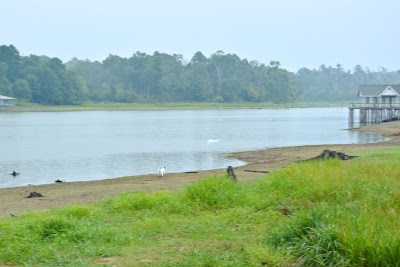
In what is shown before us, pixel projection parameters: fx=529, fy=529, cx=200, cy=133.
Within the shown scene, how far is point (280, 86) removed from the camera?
647 ft

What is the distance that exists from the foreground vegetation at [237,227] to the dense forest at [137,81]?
427 ft

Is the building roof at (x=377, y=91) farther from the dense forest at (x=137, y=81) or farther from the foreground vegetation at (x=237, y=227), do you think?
the dense forest at (x=137, y=81)

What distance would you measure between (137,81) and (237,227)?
539ft

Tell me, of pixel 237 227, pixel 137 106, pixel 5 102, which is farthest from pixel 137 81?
pixel 237 227

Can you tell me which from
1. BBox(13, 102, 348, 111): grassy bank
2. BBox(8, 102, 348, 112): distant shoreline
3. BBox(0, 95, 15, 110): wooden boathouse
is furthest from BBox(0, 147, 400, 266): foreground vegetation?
BBox(13, 102, 348, 111): grassy bank

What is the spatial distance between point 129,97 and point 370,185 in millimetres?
148532

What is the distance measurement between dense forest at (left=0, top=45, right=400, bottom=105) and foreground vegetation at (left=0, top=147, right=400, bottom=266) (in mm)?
130065

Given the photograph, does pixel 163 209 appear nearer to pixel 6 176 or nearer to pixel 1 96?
pixel 6 176

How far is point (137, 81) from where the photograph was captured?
171750 mm

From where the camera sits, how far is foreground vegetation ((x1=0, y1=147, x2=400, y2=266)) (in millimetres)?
7344

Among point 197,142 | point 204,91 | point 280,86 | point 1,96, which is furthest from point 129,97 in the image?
point 197,142

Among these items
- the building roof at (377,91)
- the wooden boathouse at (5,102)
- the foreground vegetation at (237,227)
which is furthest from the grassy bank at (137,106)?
the foreground vegetation at (237,227)

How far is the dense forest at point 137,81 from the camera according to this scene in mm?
139000

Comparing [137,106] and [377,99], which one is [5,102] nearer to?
[137,106]
